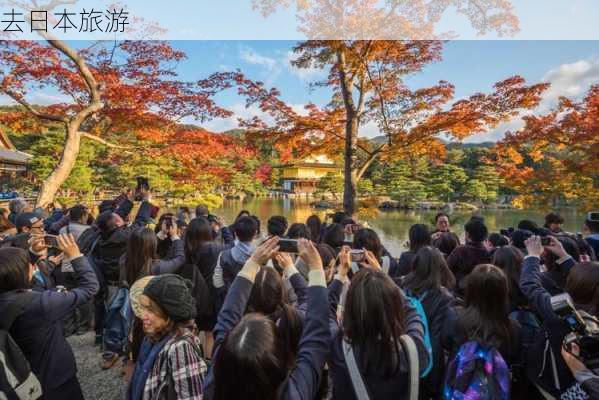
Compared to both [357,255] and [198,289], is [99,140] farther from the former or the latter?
[357,255]

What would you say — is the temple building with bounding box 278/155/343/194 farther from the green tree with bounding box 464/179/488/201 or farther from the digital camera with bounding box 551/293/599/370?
the digital camera with bounding box 551/293/599/370

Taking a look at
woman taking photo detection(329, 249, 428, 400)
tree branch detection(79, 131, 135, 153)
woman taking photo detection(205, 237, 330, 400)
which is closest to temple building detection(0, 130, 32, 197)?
tree branch detection(79, 131, 135, 153)

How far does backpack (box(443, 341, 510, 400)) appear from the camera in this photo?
4.56 ft

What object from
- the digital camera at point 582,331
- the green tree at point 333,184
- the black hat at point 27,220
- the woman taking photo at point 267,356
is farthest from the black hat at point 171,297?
the green tree at point 333,184

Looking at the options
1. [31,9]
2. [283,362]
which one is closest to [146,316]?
[283,362]

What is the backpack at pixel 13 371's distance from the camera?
1275 millimetres

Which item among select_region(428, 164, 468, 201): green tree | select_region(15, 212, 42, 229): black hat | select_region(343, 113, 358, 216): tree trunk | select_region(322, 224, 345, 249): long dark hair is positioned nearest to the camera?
select_region(15, 212, 42, 229): black hat

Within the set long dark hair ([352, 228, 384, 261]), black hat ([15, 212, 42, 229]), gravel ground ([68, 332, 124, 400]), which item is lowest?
gravel ground ([68, 332, 124, 400])

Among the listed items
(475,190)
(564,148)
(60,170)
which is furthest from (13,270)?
(475,190)

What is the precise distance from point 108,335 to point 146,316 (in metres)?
1.84

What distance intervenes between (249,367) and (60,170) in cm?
692

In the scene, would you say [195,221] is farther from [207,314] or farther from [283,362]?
[283,362]

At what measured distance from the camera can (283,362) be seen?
0.98 meters

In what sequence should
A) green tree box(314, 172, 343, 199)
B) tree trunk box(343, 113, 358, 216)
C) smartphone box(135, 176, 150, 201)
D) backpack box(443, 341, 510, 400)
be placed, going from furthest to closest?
1. green tree box(314, 172, 343, 199)
2. tree trunk box(343, 113, 358, 216)
3. smartphone box(135, 176, 150, 201)
4. backpack box(443, 341, 510, 400)
